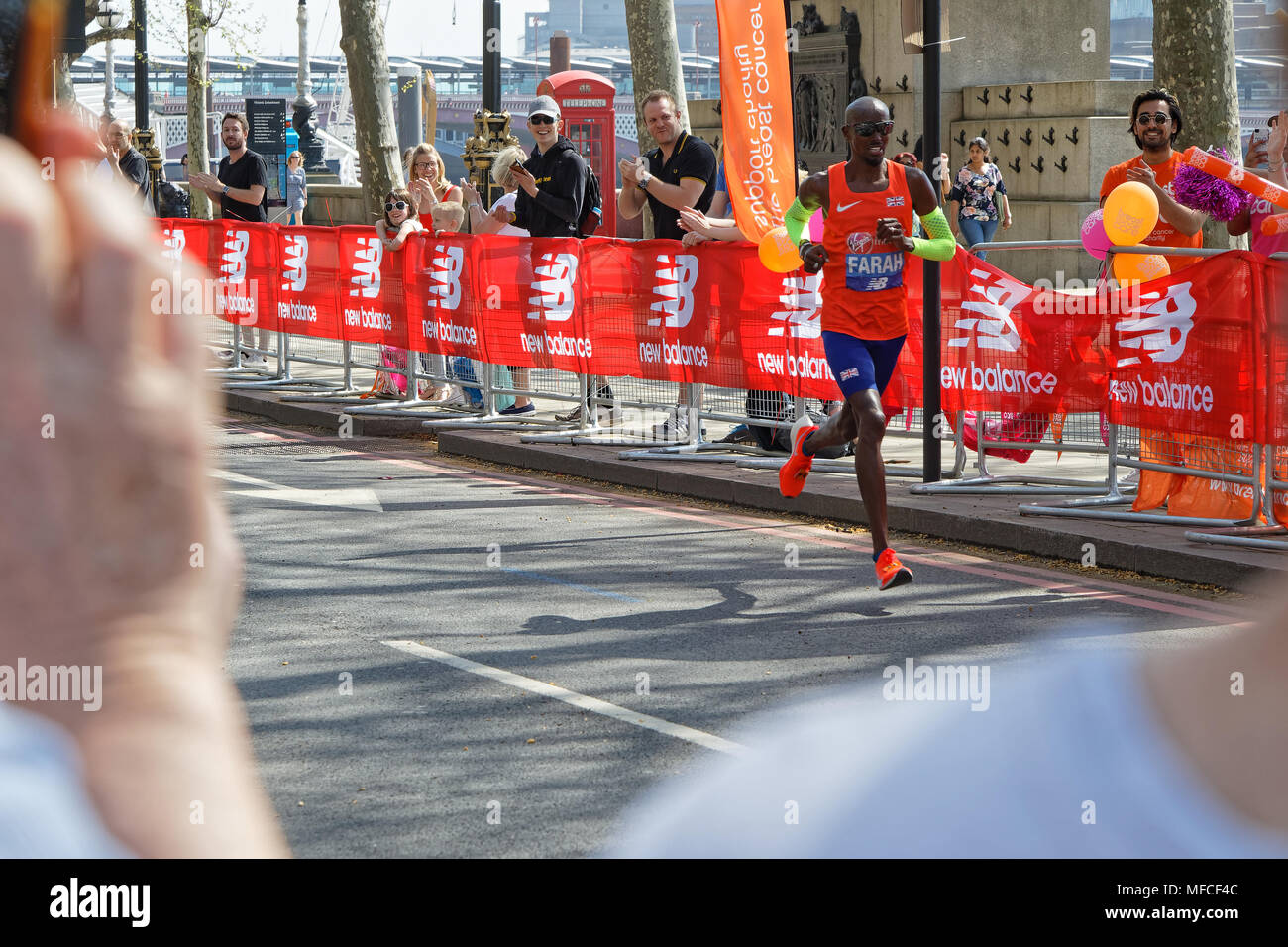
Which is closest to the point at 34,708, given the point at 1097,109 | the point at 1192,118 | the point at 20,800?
the point at 20,800

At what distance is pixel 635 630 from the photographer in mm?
7305

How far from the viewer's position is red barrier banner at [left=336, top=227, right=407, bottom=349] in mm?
15297

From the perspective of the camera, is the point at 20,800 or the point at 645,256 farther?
the point at 645,256

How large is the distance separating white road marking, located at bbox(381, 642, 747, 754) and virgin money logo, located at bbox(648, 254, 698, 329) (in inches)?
216

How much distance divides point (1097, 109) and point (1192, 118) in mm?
15821

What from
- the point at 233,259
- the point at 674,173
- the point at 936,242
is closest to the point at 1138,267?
the point at 936,242

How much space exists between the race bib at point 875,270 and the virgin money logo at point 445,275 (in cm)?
628

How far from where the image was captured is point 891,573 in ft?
25.9

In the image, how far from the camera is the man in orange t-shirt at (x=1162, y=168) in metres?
9.89

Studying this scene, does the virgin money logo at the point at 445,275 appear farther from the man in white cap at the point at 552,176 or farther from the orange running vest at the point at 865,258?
the orange running vest at the point at 865,258

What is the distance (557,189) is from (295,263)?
438 centimetres

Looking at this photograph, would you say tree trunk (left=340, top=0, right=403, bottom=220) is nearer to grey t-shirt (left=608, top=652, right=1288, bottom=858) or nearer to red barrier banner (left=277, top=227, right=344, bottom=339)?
red barrier banner (left=277, top=227, right=344, bottom=339)

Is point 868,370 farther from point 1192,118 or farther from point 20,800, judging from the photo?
point 20,800
